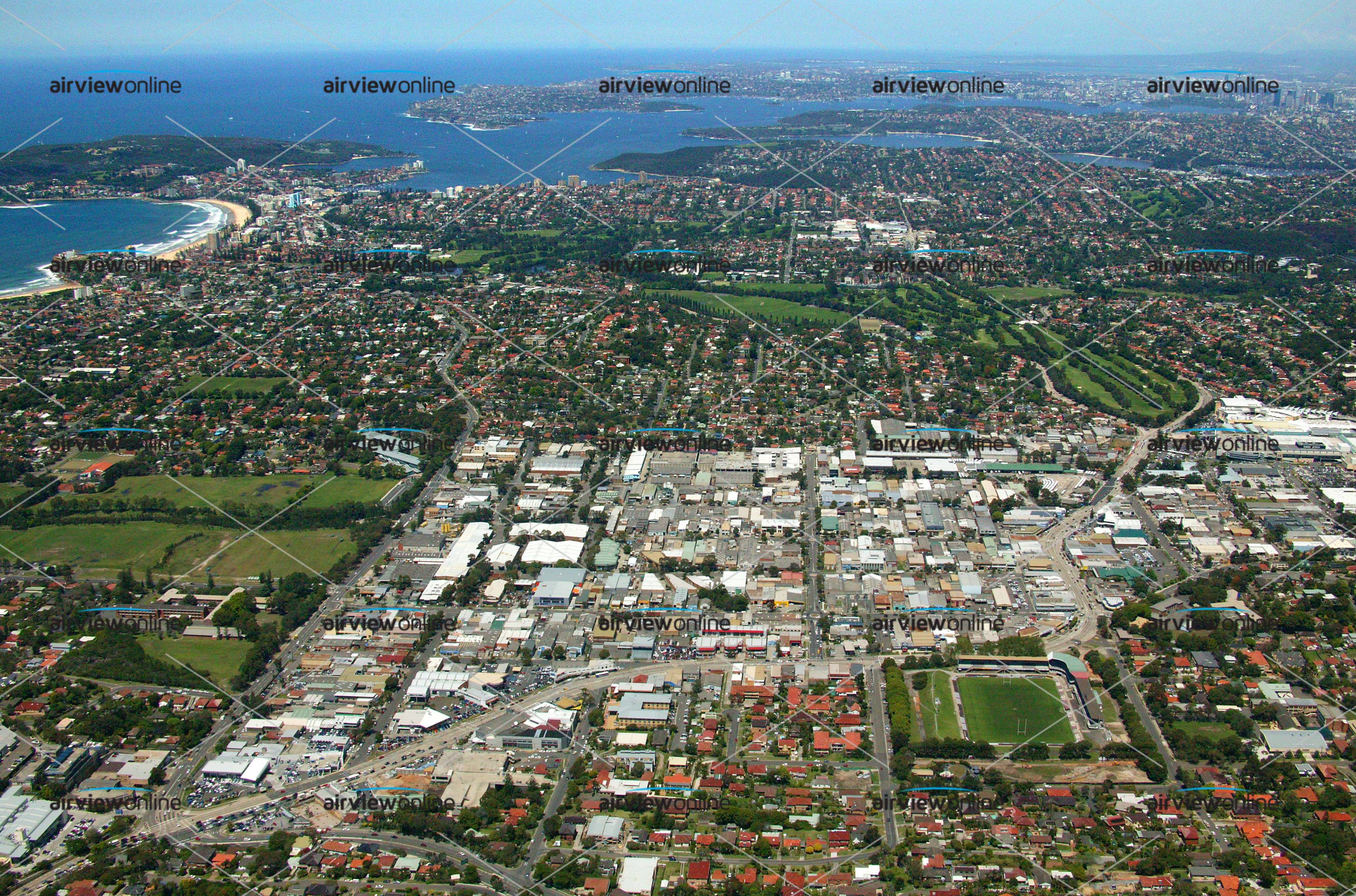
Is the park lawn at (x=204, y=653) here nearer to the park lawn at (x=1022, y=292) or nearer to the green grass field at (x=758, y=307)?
the green grass field at (x=758, y=307)

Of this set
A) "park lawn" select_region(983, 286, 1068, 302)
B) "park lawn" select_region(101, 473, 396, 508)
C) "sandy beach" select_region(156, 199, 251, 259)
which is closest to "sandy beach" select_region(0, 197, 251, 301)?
"sandy beach" select_region(156, 199, 251, 259)

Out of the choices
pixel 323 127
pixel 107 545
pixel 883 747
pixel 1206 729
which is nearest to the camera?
pixel 883 747

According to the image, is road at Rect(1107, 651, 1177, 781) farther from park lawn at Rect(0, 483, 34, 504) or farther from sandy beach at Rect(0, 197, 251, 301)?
sandy beach at Rect(0, 197, 251, 301)

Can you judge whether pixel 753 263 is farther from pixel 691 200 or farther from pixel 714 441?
pixel 714 441

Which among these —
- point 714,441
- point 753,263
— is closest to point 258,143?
point 753,263

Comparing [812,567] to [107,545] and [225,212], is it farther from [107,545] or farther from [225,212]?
[225,212]

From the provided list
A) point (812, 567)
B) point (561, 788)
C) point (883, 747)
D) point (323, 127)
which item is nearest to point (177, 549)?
point (561, 788)

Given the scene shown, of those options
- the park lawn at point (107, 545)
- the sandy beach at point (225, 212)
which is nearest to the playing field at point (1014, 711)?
the park lawn at point (107, 545)

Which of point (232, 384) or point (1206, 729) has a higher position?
point (232, 384)
